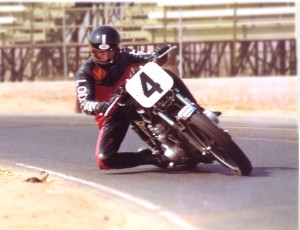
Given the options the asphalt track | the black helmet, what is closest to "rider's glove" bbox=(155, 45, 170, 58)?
the black helmet

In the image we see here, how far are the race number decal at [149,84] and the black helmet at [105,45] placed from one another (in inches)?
19.5

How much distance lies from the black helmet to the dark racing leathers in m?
0.12

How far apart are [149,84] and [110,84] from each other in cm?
83

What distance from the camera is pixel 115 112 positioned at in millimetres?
9594

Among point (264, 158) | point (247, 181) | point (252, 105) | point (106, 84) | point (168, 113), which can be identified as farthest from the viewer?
point (252, 105)

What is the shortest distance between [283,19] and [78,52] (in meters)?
5.56

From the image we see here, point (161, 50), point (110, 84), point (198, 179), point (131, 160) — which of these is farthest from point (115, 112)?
point (198, 179)

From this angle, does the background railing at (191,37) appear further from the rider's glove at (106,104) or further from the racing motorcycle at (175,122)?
the rider's glove at (106,104)

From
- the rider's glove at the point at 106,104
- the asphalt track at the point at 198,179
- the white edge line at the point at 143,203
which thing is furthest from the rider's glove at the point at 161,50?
the white edge line at the point at 143,203

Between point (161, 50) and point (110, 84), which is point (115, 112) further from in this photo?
point (161, 50)

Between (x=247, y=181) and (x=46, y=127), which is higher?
(x=247, y=181)

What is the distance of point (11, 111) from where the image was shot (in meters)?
22.9

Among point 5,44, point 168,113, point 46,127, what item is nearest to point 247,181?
point 168,113

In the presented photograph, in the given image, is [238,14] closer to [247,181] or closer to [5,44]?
[5,44]
